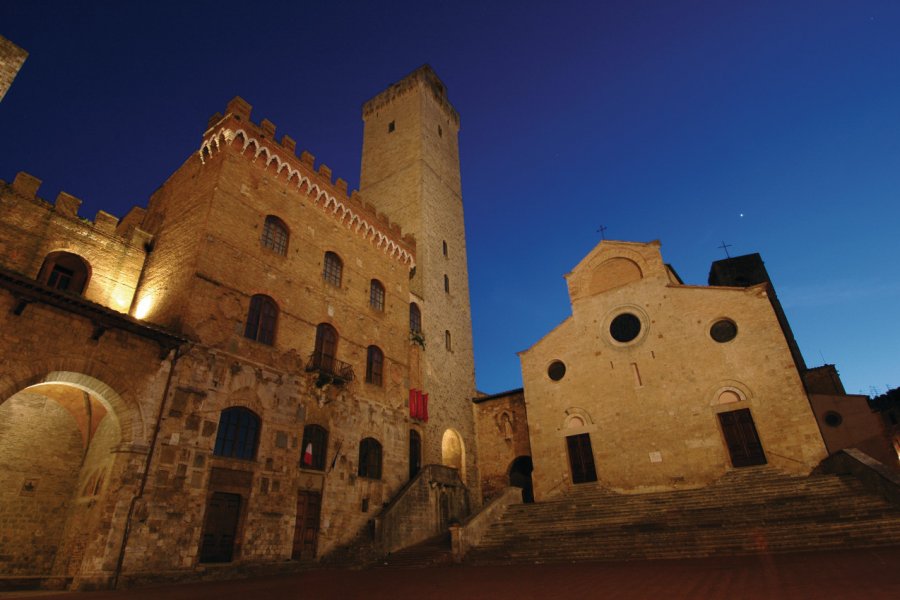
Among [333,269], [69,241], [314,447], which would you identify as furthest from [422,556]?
[69,241]

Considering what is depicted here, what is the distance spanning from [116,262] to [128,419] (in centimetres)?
649

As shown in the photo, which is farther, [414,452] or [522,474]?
[522,474]

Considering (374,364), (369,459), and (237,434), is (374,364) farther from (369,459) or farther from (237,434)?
(237,434)

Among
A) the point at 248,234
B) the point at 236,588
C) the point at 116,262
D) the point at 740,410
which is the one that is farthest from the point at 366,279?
the point at 740,410

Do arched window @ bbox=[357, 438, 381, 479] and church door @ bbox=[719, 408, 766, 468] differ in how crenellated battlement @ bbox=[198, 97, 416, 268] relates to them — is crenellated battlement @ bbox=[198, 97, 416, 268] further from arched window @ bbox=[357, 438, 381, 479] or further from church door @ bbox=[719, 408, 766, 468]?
church door @ bbox=[719, 408, 766, 468]

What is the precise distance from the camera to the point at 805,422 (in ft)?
54.2

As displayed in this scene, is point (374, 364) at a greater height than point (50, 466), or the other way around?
point (374, 364)

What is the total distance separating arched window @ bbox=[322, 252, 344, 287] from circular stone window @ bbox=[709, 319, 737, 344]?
15726mm

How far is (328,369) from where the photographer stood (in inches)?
655

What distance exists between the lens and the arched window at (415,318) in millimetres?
22420

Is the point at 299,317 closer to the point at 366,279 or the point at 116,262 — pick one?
the point at 366,279

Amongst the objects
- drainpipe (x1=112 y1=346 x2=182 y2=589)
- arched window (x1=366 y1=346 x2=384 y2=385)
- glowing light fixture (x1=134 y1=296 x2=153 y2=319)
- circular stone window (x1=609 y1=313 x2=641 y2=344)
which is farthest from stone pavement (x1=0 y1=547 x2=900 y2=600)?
circular stone window (x1=609 y1=313 x2=641 y2=344)

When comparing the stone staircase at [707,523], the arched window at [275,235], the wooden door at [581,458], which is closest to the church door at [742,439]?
the stone staircase at [707,523]

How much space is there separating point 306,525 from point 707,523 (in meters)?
11.9
